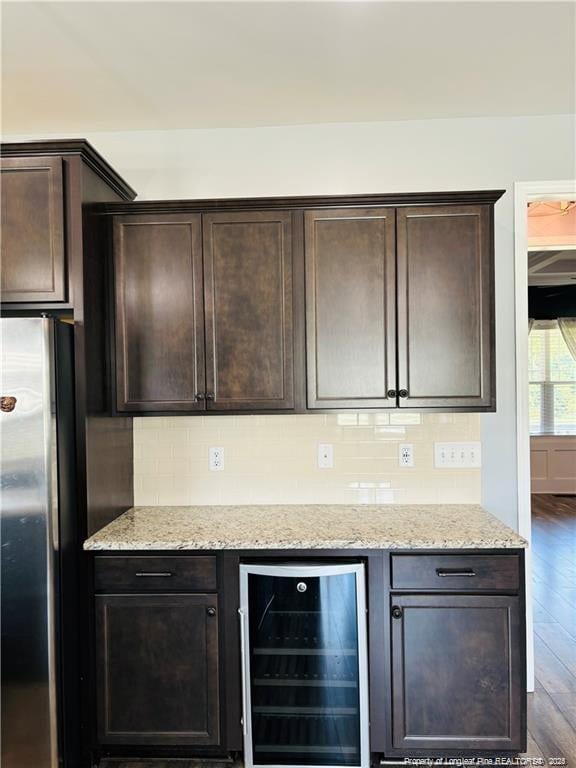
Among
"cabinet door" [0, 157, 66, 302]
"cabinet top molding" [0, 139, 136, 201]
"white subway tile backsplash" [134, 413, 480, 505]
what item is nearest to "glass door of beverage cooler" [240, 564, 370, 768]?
"white subway tile backsplash" [134, 413, 480, 505]

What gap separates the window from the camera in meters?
6.78

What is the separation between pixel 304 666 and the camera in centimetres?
192

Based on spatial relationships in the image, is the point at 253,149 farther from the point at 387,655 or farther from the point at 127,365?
the point at 387,655

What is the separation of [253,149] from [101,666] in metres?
2.50

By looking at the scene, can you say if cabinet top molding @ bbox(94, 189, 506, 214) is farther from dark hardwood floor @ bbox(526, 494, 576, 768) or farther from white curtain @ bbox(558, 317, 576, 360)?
white curtain @ bbox(558, 317, 576, 360)

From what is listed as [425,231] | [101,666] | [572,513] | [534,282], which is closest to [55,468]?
[101,666]

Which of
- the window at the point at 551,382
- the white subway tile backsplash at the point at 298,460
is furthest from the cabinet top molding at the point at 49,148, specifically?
the window at the point at 551,382

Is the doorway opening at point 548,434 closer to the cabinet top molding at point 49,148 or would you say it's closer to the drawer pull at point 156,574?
the drawer pull at point 156,574

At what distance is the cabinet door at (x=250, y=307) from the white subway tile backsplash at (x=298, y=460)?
1.17 ft

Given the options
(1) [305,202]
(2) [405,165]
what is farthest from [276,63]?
(2) [405,165]

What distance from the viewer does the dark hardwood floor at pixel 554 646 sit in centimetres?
214

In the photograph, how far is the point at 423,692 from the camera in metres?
1.92

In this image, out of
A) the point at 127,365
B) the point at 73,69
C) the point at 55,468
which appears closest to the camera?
the point at 55,468

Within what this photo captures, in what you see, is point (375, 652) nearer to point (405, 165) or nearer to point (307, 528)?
point (307, 528)
